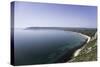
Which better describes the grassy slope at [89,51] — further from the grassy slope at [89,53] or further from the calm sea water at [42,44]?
the calm sea water at [42,44]

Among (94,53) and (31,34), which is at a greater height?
(31,34)

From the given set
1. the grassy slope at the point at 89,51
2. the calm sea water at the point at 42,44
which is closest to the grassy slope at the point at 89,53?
the grassy slope at the point at 89,51

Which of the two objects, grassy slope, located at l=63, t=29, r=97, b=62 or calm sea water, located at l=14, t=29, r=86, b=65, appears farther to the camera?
grassy slope, located at l=63, t=29, r=97, b=62

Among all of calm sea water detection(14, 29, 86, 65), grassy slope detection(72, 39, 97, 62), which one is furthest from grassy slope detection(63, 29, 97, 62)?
calm sea water detection(14, 29, 86, 65)

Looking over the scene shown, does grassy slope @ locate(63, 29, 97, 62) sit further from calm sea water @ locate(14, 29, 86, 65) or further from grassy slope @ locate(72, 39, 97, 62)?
Result: calm sea water @ locate(14, 29, 86, 65)

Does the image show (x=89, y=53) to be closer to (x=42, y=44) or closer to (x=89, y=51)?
(x=89, y=51)

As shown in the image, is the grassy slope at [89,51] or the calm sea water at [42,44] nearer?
the calm sea water at [42,44]

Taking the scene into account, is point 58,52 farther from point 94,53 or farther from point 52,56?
point 94,53
